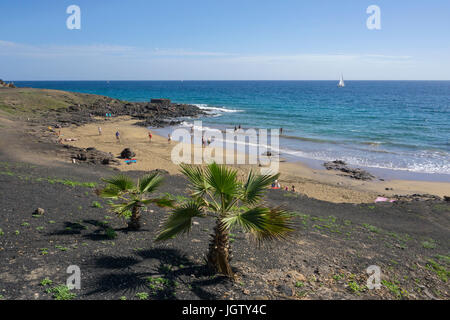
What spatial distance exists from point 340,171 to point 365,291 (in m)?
20.7

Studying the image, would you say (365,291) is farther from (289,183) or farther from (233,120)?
(233,120)

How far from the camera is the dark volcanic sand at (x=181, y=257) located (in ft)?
21.2

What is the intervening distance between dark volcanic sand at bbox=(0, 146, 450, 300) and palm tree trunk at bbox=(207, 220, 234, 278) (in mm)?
250

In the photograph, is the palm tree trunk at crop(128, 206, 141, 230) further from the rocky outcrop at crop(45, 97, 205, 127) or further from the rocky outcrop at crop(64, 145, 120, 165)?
the rocky outcrop at crop(45, 97, 205, 127)

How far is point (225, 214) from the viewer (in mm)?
6496

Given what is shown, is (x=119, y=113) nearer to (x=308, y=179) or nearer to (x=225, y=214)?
(x=308, y=179)

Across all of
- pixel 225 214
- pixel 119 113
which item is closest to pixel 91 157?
pixel 225 214

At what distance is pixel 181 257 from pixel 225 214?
7.42 ft

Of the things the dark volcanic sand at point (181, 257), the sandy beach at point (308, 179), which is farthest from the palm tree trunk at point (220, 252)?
the sandy beach at point (308, 179)

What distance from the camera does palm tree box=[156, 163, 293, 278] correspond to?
5824 millimetres

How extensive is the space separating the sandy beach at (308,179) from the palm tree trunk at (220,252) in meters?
14.6

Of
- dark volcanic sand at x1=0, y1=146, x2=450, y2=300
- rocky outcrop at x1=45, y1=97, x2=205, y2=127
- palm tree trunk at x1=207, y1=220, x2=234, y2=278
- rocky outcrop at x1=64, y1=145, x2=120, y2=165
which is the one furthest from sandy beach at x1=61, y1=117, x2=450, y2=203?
palm tree trunk at x1=207, y1=220, x2=234, y2=278
